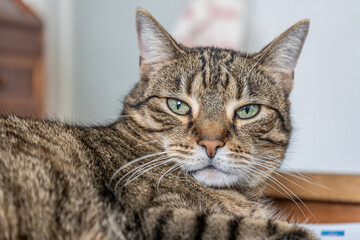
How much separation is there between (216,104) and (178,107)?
4.8 inches

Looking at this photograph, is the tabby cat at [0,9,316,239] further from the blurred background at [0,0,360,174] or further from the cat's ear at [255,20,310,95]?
the blurred background at [0,0,360,174]

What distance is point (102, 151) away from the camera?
45.2 inches

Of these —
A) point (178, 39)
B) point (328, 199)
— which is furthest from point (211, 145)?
point (178, 39)

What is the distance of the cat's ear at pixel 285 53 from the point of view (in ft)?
4.05

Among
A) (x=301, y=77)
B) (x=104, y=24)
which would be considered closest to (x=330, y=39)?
(x=301, y=77)

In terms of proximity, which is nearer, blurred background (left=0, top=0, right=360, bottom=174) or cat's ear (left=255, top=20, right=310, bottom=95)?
cat's ear (left=255, top=20, right=310, bottom=95)

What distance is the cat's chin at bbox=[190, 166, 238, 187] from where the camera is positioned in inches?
44.3

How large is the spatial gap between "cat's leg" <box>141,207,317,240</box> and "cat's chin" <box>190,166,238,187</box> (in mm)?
184

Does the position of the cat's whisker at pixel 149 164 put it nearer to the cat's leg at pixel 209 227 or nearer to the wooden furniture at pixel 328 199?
the cat's leg at pixel 209 227

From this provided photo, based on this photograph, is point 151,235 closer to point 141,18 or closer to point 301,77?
point 141,18

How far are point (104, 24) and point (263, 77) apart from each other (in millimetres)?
2368

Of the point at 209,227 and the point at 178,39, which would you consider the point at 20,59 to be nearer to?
the point at 178,39

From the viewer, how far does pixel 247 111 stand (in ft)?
3.99

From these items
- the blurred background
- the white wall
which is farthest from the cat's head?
the white wall
